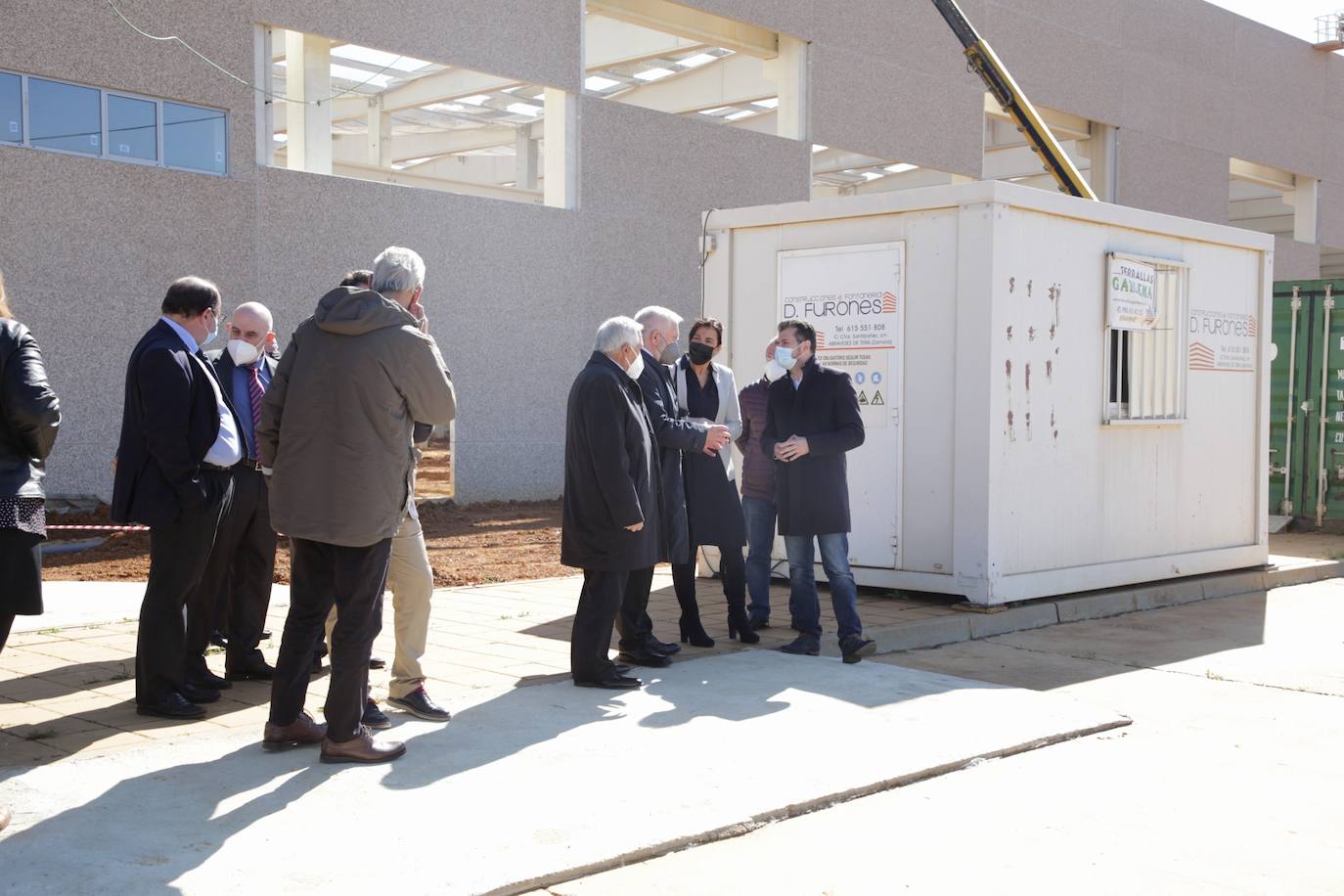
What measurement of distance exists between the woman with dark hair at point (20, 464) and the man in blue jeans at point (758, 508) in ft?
14.1

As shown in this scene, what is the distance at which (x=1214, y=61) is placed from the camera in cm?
2544

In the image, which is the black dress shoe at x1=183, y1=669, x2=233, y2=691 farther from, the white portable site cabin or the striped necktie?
the white portable site cabin

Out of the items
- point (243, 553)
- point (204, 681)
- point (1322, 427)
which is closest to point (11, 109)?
point (243, 553)

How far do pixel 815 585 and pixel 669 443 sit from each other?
51.9 inches

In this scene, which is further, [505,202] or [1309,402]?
[505,202]

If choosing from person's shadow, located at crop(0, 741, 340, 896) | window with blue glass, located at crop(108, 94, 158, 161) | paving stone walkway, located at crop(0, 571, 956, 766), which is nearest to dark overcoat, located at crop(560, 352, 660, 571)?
paving stone walkway, located at crop(0, 571, 956, 766)

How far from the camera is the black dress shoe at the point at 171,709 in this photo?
5.66 metres

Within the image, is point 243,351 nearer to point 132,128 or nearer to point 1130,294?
point 1130,294

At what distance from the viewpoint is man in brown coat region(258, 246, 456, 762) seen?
4945 mm

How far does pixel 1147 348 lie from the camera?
1033cm

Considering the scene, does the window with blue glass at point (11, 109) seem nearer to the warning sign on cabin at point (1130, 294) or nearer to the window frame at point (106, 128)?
the window frame at point (106, 128)

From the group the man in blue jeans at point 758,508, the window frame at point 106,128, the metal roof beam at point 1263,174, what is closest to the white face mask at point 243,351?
the man in blue jeans at point 758,508

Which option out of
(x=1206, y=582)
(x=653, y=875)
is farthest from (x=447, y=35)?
(x=653, y=875)

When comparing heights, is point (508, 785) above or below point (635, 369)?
below
